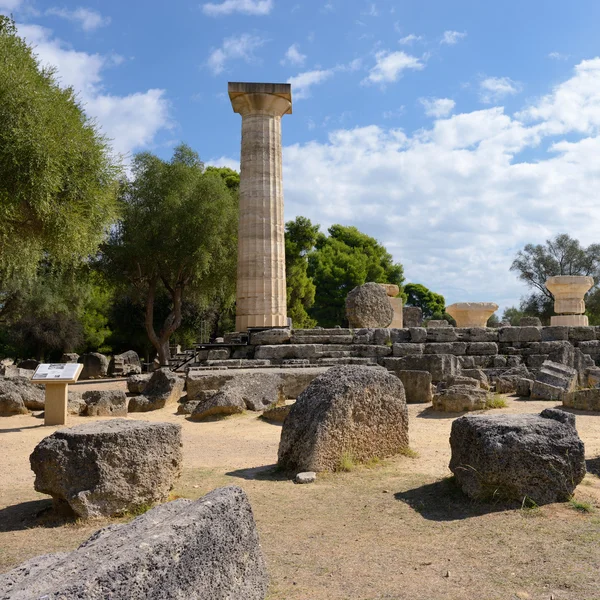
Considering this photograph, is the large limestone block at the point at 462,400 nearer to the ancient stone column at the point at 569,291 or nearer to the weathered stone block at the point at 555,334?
the weathered stone block at the point at 555,334

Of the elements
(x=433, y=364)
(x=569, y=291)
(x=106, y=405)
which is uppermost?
(x=569, y=291)

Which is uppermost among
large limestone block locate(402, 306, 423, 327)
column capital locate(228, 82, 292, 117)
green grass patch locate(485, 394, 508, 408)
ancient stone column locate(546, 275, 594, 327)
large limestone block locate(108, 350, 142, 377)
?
column capital locate(228, 82, 292, 117)

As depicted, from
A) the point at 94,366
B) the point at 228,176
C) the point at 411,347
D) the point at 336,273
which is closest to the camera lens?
the point at 411,347

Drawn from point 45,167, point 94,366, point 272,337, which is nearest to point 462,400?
point 272,337

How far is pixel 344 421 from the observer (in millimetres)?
6102

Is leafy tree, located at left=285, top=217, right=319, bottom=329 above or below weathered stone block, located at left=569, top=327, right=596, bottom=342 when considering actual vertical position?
above

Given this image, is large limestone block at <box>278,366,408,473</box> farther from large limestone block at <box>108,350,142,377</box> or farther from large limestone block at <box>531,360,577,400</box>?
large limestone block at <box>108,350,142,377</box>

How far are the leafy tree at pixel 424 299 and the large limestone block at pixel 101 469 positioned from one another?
55626 millimetres

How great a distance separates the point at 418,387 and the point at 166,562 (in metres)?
9.47

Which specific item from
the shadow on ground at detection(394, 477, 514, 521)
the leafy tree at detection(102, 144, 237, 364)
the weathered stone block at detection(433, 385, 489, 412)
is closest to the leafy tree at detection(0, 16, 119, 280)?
the weathered stone block at detection(433, 385, 489, 412)

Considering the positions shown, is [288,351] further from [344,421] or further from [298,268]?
[298,268]

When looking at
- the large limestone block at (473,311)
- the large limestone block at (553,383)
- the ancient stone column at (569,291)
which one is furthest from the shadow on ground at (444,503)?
the ancient stone column at (569,291)

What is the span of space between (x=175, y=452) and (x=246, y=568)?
2268 mm

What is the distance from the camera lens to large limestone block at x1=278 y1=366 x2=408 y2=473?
5.96 metres
